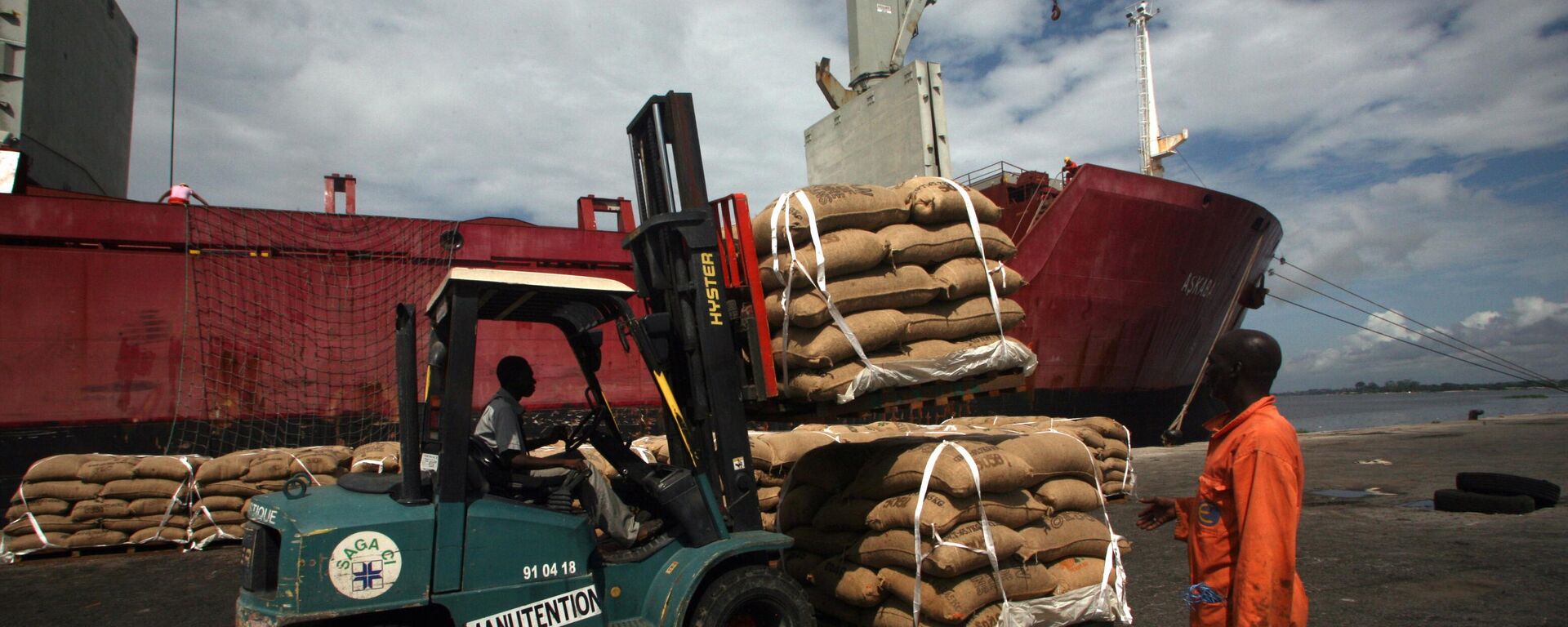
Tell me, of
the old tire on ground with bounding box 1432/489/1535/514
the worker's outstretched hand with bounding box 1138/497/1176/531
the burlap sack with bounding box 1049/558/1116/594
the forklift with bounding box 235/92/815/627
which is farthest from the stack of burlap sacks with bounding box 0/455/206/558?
the old tire on ground with bounding box 1432/489/1535/514

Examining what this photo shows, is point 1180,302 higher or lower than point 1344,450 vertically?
higher

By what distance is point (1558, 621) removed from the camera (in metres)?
4.25

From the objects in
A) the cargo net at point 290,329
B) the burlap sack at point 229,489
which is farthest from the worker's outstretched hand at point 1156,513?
the cargo net at point 290,329

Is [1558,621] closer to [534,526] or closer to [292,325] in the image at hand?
[534,526]

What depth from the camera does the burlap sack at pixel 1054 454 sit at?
450 centimetres

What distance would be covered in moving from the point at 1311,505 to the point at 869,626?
6529 millimetres

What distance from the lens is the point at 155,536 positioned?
8.09 m

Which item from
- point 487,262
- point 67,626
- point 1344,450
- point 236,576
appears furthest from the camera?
point 1344,450

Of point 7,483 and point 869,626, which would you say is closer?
point 869,626

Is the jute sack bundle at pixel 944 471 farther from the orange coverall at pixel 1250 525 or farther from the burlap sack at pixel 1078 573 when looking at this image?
the orange coverall at pixel 1250 525

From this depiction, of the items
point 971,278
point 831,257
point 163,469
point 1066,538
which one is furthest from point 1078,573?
point 163,469

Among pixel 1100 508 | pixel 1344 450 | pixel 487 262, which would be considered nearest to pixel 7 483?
pixel 487 262

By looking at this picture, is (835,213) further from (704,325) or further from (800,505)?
(800,505)

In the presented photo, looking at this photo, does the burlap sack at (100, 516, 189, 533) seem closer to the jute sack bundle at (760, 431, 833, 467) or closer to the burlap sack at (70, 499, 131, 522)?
the burlap sack at (70, 499, 131, 522)
